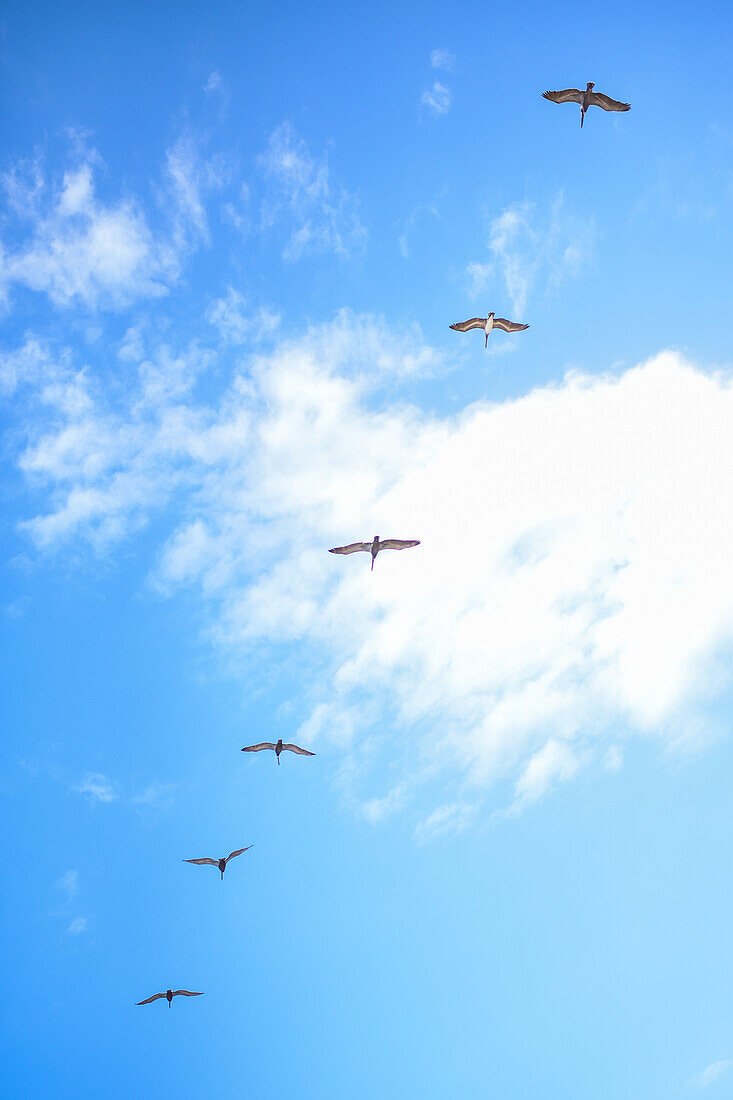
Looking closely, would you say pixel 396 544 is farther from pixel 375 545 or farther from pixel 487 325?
pixel 487 325

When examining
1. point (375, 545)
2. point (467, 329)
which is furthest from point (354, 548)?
point (467, 329)

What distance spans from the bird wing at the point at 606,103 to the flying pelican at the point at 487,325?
14930 mm

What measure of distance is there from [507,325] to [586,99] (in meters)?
15.5

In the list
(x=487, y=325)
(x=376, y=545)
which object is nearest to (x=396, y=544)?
(x=376, y=545)

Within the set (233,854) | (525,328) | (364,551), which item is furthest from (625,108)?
(233,854)

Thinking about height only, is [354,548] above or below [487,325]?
below

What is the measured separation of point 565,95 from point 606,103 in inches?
126

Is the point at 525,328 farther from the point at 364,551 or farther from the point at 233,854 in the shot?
the point at 233,854

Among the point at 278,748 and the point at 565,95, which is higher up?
the point at 565,95

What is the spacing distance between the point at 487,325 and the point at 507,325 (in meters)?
1.58

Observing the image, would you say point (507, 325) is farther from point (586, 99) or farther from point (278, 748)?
point (278, 748)

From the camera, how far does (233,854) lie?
7356cm

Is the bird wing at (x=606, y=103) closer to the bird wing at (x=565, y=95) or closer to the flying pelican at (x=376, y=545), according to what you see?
the bird wing at (x=565, y=95)

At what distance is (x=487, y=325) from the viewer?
217 ft
